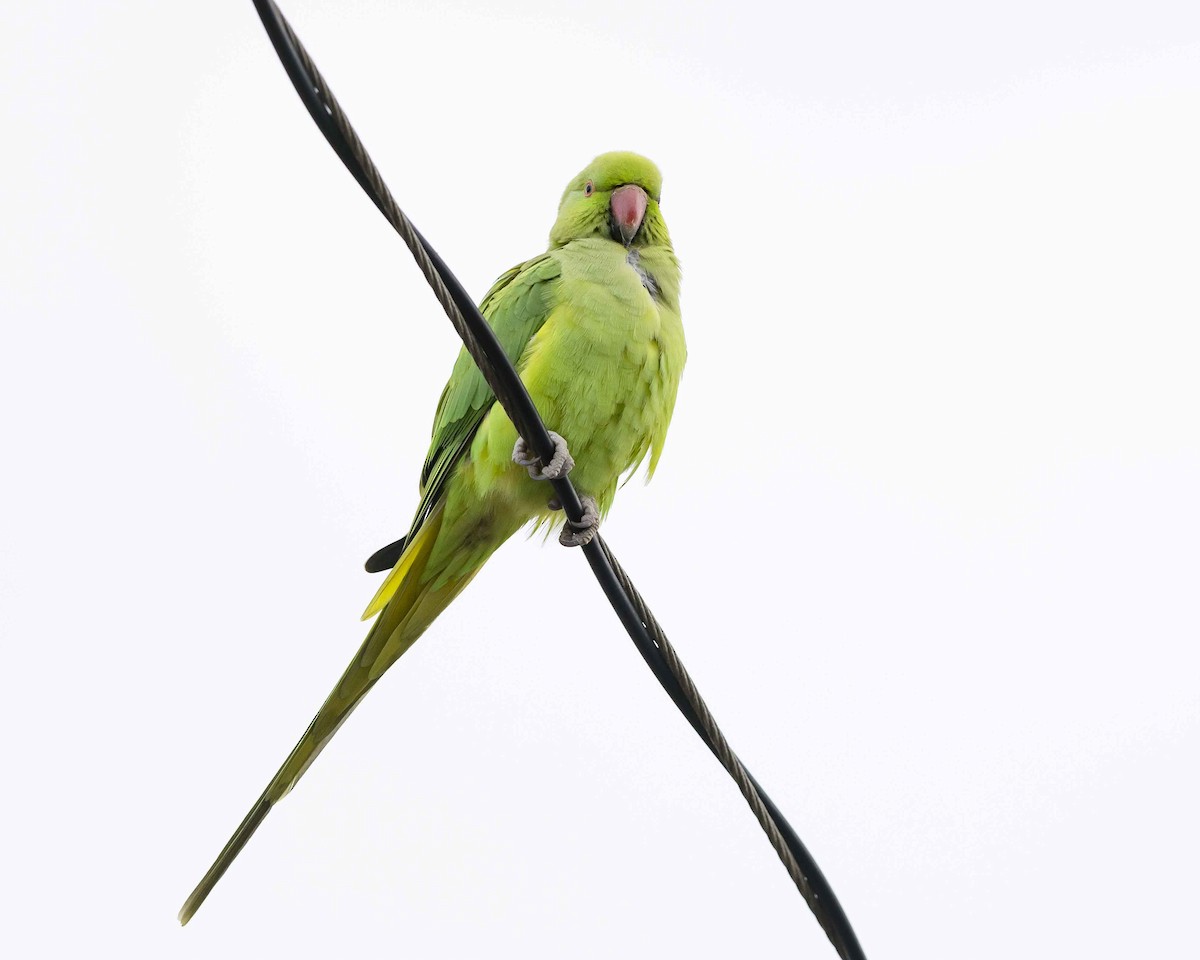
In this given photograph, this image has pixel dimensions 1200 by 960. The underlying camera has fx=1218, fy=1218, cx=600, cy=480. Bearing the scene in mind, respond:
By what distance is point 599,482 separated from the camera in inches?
167

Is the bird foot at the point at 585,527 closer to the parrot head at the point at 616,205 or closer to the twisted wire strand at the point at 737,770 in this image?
the twisted wire strand at the point at 737,770

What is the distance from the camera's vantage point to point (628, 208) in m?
4.57

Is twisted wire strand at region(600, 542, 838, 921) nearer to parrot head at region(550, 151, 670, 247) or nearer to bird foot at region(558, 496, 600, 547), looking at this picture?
bird foot at region(558, 496, 600, 547)

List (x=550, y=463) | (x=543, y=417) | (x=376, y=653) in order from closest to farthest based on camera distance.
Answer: (x=550, y=463), (x=543, y=417), (x=376, y=653)

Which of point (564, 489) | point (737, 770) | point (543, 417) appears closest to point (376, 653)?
point (543, 417)

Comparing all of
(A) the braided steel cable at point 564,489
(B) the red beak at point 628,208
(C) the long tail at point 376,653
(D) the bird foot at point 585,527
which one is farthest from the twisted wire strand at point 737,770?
(B) the red beak at point 628,208

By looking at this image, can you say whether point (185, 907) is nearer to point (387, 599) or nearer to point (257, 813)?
point (257, 813)

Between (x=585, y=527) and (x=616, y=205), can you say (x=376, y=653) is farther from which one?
(x=616, y=205)

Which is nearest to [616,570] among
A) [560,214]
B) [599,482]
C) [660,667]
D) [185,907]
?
[660,667]

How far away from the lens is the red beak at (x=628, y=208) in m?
4.52

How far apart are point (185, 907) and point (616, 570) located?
1866 millimetres

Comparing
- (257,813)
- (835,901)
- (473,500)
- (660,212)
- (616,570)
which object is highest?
(660,212)

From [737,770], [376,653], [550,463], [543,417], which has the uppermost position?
[543,417]

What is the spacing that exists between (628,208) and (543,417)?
1.05 m
